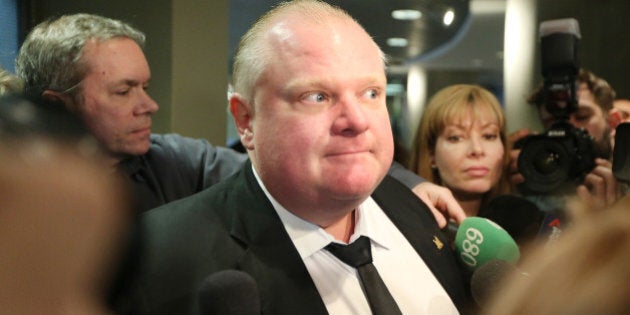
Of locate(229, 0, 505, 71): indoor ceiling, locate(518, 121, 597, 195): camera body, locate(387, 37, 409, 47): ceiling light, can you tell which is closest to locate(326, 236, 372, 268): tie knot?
locate(229, 0, 505, 71): indoor ceiling

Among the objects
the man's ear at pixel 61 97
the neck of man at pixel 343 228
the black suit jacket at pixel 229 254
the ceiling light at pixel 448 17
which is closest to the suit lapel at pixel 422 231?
the black suit jacket at pixel 229 254

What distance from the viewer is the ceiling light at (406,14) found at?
6.23 feet

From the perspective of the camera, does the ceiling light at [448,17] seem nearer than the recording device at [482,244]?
No

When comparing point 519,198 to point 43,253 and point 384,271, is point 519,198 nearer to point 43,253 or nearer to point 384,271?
point 384,271

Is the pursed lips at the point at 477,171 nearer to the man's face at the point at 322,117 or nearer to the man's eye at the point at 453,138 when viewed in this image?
the man's eye at the point at 453,138

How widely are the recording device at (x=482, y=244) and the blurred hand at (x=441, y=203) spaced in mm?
148

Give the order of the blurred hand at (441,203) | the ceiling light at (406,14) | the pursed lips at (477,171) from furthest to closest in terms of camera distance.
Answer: the pursed lips at (477,171) → the ceiling light at (406,14) → the blurred hand at (441,203)

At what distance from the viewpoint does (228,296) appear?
871 millimetres

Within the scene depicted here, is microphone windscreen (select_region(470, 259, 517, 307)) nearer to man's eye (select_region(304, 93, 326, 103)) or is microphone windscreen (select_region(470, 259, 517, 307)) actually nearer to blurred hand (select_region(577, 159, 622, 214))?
man's eye (select_region(304, 93, 326, 103))

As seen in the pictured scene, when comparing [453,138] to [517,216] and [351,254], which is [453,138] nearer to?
[517,216]

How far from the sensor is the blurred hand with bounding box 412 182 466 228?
1.59 metres

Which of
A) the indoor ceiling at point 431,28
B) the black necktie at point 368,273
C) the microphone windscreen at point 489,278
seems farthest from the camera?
the indoor ceiling at point 431,28

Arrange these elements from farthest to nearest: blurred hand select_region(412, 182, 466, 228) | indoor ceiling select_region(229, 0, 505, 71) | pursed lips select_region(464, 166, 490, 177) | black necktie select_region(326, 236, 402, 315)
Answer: pursed lips select_region(464, 166, 490, 177) → blurred hand select_region(412, 182, 466, 228) → indoor ceiling select_region(229, 0, 505, 71) → black necktie select_region(326, 236, 402, 315)

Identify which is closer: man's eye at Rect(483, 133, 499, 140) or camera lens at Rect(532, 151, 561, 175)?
camera lens at Rect(532, 151, 561, 175)
